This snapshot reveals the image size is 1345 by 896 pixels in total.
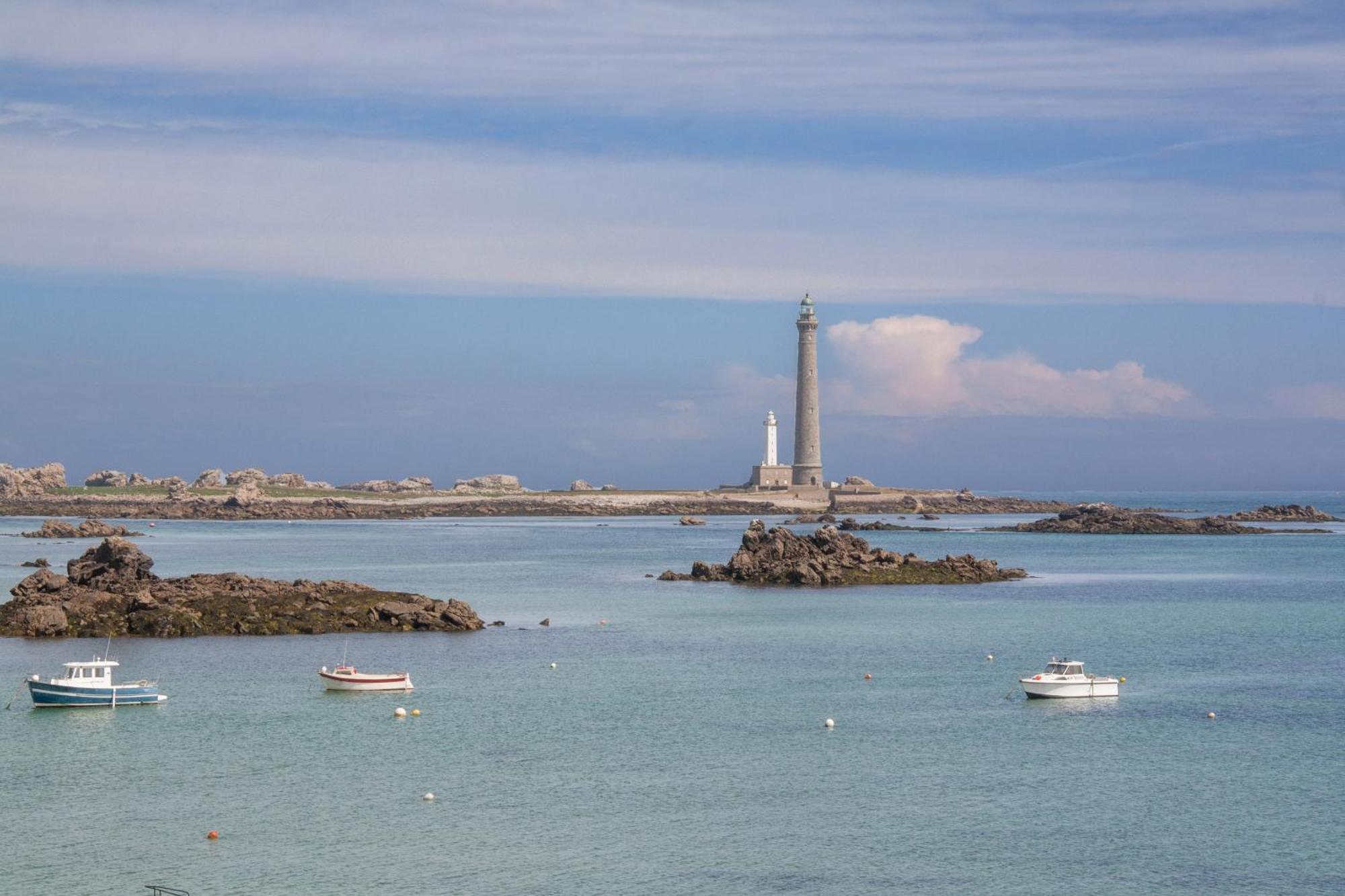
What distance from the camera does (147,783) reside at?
102 ft

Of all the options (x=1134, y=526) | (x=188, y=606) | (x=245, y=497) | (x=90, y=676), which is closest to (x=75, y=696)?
(x=90, y=676)

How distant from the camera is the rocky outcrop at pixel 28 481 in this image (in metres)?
189

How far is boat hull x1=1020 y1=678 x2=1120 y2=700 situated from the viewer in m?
41.4

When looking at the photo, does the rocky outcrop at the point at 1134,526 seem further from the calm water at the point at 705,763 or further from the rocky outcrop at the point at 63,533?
the rocky outcrop at the point at 63,533

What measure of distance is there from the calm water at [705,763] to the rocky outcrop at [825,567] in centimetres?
1183

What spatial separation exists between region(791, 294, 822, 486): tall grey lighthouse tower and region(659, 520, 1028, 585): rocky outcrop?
8758 cm

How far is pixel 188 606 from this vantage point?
5559cm

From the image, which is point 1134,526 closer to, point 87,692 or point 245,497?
point 245,497

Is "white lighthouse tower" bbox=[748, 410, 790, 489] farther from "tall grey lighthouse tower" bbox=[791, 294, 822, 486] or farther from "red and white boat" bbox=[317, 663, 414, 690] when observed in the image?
"red and white boat" bbox=[317, 663, 414, 690]

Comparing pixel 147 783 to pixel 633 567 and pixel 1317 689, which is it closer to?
pixel 1317 689

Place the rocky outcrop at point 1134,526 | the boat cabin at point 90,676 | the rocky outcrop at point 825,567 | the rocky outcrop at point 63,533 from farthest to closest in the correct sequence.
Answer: the rocky outcrop at point 1134,526, the rocky outcrop at point 63,533, the rocky outcrop at point 825,567, the boat cabin at point 90,676

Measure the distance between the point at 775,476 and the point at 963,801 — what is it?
162 meters

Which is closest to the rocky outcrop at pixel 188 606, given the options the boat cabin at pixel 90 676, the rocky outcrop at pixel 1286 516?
the boat cabin at pixel 90 676

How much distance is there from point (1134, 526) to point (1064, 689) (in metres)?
110
